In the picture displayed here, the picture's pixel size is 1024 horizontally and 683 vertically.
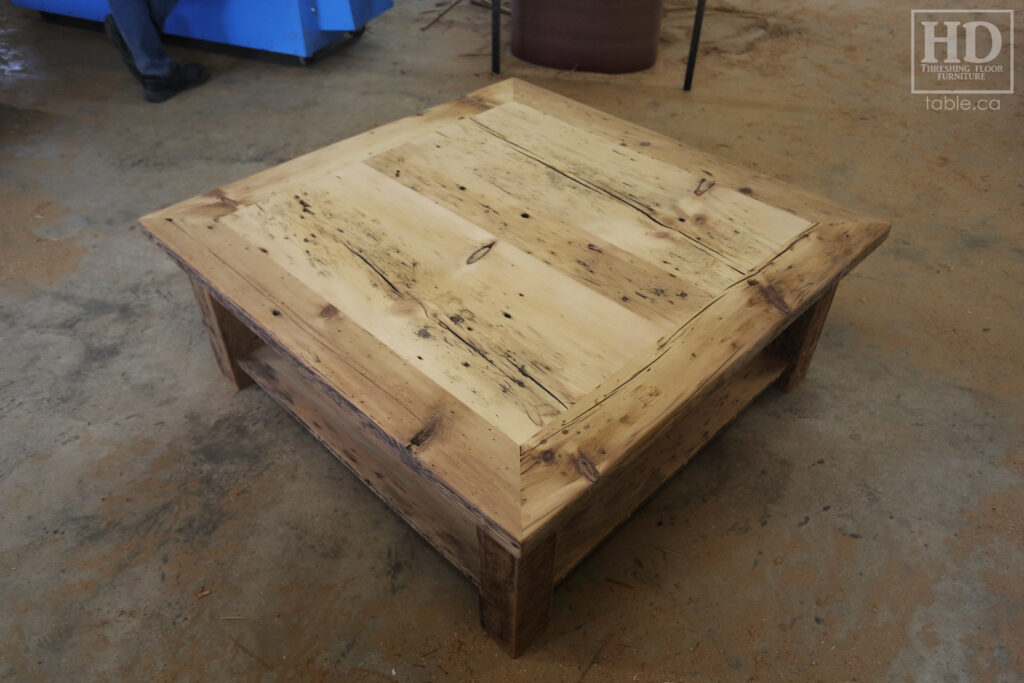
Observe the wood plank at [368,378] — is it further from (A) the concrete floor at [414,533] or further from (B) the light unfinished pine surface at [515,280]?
(A) the concrete floor at [414,533]

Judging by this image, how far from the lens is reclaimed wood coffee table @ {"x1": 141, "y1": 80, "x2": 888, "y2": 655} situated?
2.91 ft

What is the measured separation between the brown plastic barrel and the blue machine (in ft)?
2.05

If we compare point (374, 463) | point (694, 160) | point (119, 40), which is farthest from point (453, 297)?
point (119, 40)

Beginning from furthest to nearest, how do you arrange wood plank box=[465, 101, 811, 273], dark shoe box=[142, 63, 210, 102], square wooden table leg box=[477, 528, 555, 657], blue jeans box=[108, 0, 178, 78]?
dark shoe box=[142, 63, 210, 102] < blue jeans box=[108, 0, 178, 78] < wood plank box=[465, 101, 811, 273] < square wooden table leg box=[477, 528, 555, 657]

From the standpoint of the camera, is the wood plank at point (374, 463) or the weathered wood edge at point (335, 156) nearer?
the wood plank at point (374, 463)

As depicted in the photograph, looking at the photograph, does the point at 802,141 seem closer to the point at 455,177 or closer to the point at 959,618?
the point at 455,177

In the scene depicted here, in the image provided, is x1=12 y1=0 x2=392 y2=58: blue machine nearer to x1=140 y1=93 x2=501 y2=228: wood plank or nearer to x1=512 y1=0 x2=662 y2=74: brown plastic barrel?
x1=512 y1=0 x2=662 y2=74: brown plastic barrel

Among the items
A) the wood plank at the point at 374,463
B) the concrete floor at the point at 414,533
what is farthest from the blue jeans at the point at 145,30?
the wood plank at the point at 374,463

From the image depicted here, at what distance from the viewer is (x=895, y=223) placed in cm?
204

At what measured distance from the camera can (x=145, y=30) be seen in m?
2.53

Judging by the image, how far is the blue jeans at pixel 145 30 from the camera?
248cm

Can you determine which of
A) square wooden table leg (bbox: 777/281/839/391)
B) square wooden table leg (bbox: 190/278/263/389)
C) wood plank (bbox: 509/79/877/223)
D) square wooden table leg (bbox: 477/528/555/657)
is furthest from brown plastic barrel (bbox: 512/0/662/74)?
square wooden table leg (bbox: 477/528/555/657)

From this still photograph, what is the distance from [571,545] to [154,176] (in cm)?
186

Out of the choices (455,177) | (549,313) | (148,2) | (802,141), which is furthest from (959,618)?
(148,2)
